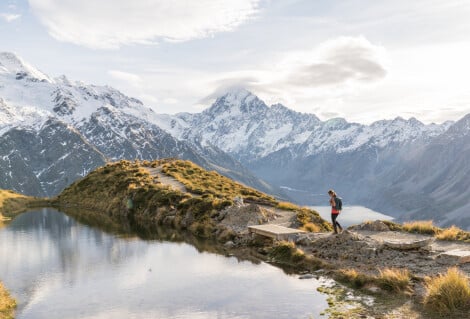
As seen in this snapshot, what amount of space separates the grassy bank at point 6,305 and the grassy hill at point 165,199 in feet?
80.8

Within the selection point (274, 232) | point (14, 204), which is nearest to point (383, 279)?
point (274, 232)

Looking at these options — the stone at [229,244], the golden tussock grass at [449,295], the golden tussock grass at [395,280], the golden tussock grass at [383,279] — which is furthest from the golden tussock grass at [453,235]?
the stone at [229,244]

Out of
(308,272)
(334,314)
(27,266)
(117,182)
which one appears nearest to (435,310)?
(334,314)

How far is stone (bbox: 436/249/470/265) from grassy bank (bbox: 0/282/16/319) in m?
27.0

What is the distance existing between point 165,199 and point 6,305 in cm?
4400

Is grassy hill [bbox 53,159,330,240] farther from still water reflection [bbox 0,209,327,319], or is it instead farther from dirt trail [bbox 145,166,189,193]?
still water reflection [bbox 0,209,327,319]

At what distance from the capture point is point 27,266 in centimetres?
3903

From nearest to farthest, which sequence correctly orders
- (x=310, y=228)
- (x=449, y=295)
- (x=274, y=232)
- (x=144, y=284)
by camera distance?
(x=449, y=295)
(x=144, y=284)
(x=274, y=232)
(x=310, y=228)

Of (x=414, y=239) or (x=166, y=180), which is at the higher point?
(x=166, y=180)

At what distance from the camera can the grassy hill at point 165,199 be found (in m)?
58.9

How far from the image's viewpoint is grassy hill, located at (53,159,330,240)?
193 ft

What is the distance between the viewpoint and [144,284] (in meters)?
31.9

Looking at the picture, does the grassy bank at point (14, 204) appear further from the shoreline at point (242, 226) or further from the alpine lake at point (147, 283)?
the alpine lake at point (147, 283)

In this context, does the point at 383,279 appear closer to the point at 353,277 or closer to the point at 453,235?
the point at 353,277
